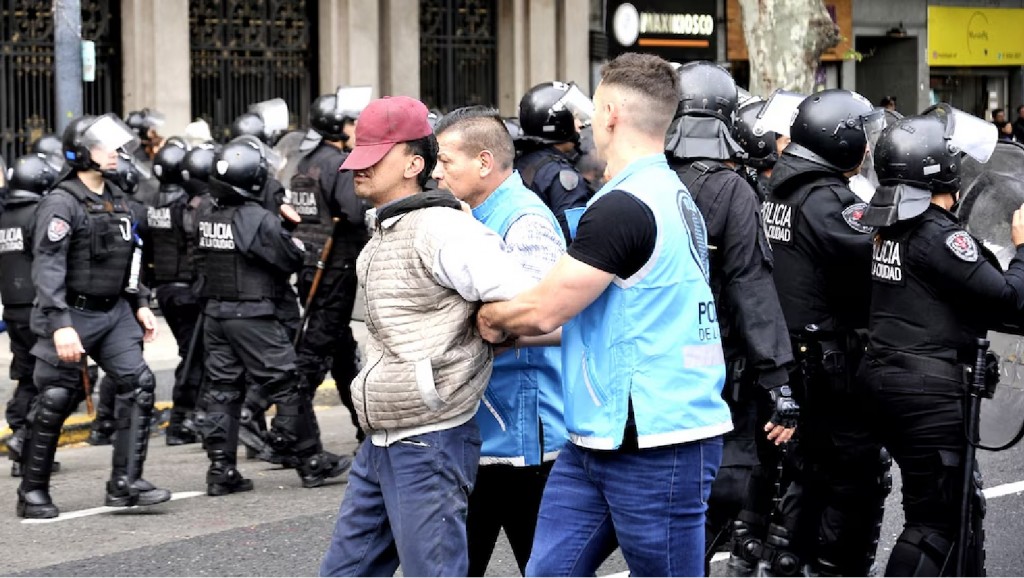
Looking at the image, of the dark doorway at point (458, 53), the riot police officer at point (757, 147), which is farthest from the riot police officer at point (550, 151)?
the dark doorway at point (458, 53)

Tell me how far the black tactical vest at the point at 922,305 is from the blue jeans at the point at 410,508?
5.41ft

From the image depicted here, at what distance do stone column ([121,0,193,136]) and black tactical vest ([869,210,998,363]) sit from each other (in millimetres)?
13039

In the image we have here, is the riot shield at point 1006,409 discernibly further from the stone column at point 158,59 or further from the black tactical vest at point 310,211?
the stone column at point 158,59

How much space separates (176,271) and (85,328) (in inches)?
98.2

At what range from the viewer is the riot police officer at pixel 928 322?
5395mm

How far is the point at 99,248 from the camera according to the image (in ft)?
26.4

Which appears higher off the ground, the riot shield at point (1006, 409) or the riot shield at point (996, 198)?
the riot shield at point (996, 198)

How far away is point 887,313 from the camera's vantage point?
5.59 m

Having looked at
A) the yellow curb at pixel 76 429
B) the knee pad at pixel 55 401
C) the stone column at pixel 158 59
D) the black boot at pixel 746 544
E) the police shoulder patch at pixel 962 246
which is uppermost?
the stone column at pixel 158 59

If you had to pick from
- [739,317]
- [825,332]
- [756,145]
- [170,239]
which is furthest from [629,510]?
[170,239]

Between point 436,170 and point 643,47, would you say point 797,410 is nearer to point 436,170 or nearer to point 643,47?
point 436,170

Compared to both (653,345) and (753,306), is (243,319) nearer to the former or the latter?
(753,306)

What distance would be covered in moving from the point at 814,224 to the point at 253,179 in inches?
139

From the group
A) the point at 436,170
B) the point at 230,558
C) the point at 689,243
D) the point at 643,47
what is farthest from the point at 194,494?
the point at 643,47
